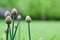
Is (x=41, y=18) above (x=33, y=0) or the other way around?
the other way around

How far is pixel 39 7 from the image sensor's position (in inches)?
1220

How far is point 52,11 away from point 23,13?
348cm

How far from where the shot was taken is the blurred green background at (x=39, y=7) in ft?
99.4

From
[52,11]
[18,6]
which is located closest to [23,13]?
[18,6]

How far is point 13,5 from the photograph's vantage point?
3102cm

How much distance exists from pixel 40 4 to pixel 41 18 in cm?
156

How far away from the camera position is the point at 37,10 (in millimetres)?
31219

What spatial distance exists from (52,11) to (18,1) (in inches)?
157

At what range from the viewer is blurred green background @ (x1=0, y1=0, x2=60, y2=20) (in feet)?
99.4

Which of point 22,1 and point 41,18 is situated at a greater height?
point 22,1

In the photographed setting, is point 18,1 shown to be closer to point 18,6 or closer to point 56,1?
point 18,6

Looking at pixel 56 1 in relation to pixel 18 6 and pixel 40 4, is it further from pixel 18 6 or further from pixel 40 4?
pixel 18 6

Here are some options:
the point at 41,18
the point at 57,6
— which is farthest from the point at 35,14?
the point at 57,6

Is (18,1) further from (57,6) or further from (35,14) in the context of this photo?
(57,6)
